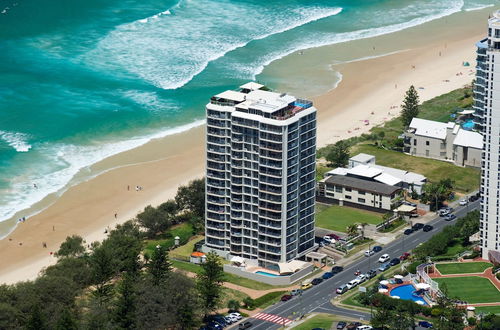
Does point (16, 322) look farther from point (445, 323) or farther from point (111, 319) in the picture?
point (445, 323)

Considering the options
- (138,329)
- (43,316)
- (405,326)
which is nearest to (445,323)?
(405,326)

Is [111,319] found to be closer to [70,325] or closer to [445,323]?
[70,325]

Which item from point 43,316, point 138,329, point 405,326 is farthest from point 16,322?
point 405,326

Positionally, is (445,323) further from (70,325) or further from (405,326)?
(70,325)

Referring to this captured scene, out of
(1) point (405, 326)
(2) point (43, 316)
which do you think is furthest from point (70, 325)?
(1) point (405, 326)

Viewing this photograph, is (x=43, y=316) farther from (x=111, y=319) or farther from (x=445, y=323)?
(x=445, y=323)

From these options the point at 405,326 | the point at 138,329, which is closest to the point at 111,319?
the point at 138,329

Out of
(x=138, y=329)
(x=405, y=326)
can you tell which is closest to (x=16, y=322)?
(x=138, y=329)
